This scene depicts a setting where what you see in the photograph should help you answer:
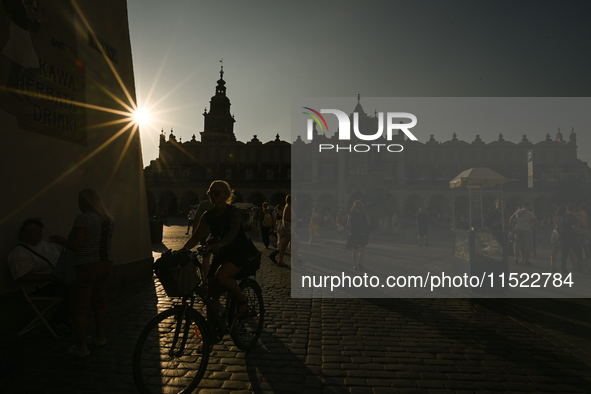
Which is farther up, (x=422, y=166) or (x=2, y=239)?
(x=422, y=166)

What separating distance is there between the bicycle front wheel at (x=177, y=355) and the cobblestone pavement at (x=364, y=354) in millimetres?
180

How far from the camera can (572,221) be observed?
8.59 m

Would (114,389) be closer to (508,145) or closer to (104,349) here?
(104,349)

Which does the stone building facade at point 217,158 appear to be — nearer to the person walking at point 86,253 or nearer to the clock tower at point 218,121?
the clock tower at point 218,121

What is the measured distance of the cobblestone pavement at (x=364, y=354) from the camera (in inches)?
125

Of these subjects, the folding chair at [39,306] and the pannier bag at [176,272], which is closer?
the pannier bag at [176,272]

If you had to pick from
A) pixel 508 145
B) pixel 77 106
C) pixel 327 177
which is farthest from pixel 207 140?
pixel 77 106

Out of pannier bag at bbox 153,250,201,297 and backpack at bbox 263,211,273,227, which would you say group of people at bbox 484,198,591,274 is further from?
pannier bag at bbox 153,250,201,297

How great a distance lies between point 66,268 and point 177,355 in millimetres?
1564

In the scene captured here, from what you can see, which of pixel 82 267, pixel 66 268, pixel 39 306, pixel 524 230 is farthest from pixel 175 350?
pixel 524 230

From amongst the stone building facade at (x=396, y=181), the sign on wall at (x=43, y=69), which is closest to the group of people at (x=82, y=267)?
the sign on wall at (x=43, y=69)

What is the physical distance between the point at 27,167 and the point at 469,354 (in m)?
5.45

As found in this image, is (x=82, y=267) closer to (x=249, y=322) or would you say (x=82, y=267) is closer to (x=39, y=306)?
(x=39, y=306)

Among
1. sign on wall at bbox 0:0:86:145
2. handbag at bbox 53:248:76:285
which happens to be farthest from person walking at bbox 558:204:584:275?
sign on wall at bbox 0:0:86:145
